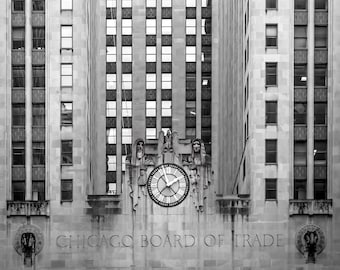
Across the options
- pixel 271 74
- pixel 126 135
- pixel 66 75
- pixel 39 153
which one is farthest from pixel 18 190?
pixel 126 135

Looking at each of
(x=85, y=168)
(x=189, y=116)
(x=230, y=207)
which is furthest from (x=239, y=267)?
(x=189, y=116)

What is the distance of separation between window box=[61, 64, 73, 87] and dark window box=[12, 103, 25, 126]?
3.49 metres

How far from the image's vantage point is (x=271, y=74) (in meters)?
125

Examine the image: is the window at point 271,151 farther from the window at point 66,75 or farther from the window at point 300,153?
the window at point 66,75

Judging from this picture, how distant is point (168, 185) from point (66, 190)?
24.7 feet

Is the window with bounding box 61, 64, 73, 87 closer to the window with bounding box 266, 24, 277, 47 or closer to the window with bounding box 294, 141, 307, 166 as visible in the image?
the window with bounding box 266, 24, 277, 47

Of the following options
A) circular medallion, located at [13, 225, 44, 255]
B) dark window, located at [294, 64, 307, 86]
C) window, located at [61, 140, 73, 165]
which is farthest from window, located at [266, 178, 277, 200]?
circular medallion, located at [13, 225, 44, 255]

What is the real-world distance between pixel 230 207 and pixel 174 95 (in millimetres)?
35877

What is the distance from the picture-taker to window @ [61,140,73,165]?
125062 mm

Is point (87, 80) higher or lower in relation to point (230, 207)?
higher

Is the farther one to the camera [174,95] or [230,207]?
[174,95]

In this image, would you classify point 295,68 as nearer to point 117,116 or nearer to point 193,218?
point 193,218

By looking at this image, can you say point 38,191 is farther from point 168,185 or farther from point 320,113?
point 320,113

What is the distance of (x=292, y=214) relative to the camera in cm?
12375
